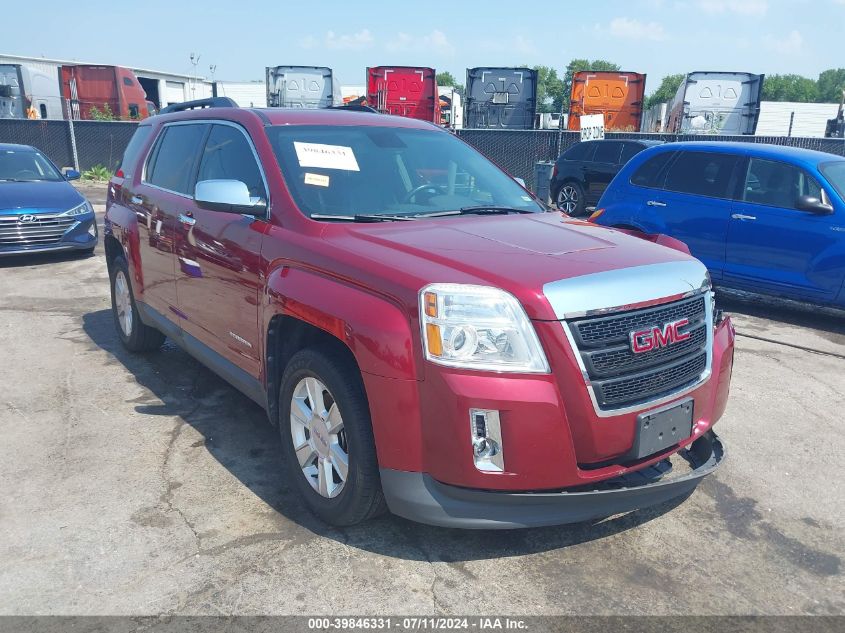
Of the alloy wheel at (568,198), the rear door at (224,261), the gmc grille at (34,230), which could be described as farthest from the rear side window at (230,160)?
the alloy wheel at (568,198)

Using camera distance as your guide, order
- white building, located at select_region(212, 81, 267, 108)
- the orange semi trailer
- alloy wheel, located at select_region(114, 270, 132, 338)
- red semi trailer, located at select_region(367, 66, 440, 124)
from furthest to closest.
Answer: white building, located at select_region(212, 81, 267, 108) < red semi trailer, located at select_region(367, 66, 440, 124) < the orange semi trailer < alloy wheel, located at select_region(114, 270, 132, 338)

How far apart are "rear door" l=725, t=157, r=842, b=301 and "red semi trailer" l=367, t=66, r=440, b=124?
1501 centimetres

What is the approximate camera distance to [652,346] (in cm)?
295

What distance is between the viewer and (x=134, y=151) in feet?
18.9

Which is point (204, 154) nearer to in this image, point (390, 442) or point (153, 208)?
point (153, 208)

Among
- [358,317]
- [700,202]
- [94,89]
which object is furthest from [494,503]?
[94,89]

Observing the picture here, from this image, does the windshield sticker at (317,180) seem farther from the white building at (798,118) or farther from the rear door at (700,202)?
the white building at (798,118)

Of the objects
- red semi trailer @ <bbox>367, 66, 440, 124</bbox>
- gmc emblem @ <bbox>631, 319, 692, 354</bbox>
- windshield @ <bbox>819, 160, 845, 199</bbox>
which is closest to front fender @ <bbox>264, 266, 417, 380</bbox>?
gmc emblem @ <bbox>631, 319, 692, 354</bbox>

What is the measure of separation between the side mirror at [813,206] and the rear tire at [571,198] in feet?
26.3

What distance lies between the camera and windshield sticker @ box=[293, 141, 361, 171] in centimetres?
381

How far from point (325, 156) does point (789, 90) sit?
132167 mm

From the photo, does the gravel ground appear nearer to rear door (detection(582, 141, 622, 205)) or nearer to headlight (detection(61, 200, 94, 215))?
headlight (detection(61, 200, 94, 215))

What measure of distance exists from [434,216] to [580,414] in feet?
4.78

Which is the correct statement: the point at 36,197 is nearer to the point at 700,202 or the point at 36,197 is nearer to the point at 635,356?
the point at 700,202
